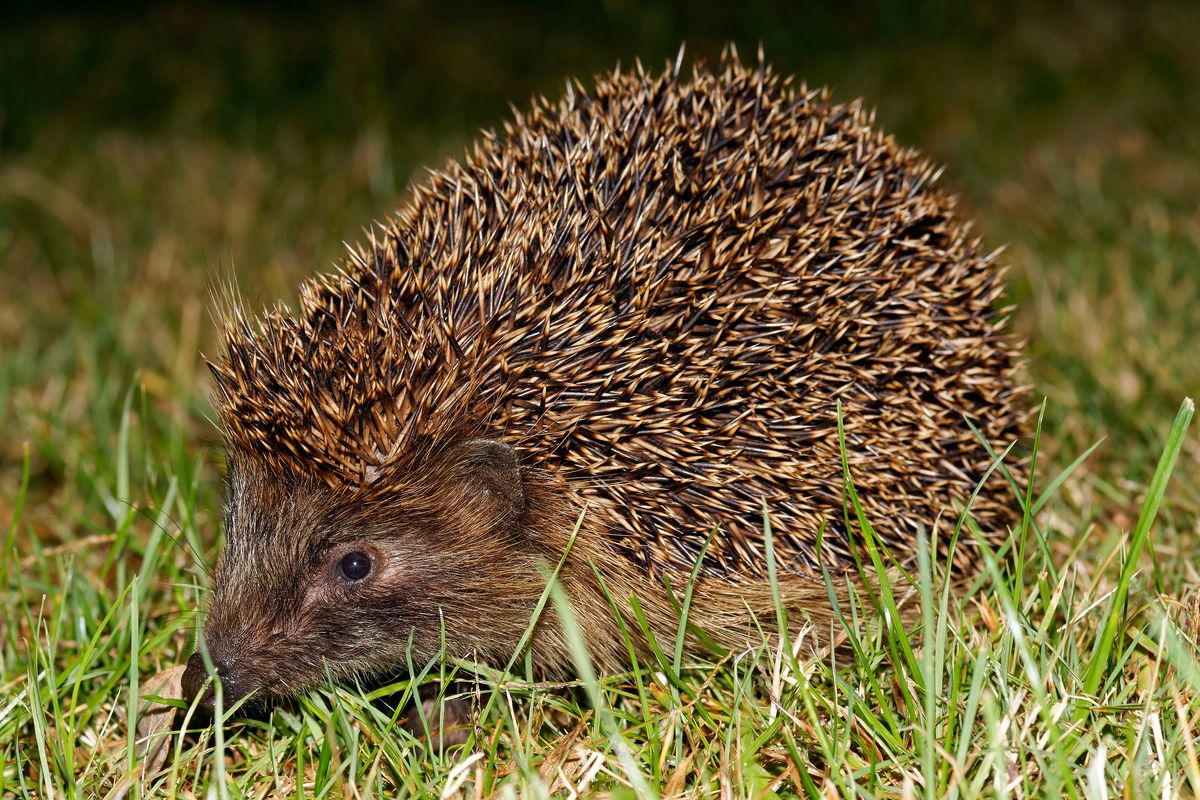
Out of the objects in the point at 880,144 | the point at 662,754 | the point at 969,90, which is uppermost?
the point at 969,90

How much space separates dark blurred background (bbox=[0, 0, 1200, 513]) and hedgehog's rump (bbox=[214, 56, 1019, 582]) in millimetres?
859

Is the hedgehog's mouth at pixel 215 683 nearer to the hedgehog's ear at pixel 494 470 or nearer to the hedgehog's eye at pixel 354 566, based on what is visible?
the hedgehog's eye at pixel 354 566

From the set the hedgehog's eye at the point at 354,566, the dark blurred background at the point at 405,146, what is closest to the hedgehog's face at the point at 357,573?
the hedgehog's eye at the point at 354,566

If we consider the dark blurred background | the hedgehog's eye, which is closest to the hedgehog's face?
the hedgehog's eye

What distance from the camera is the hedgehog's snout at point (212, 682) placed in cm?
310

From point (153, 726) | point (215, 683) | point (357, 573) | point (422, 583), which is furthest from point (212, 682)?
point (422, 583)

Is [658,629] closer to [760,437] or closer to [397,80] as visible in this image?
[760,437]

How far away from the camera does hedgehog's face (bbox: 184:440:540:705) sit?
10.4ft

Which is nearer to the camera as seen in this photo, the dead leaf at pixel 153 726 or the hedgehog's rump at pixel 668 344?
the dead leaf at pixel 153 726

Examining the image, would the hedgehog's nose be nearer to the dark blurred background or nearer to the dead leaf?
the dead leaf

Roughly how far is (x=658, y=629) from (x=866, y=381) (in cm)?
92

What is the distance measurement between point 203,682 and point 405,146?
18.2ft

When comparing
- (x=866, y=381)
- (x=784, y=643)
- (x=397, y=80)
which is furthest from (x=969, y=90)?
(x=784, y=643)

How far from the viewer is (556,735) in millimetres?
3271
